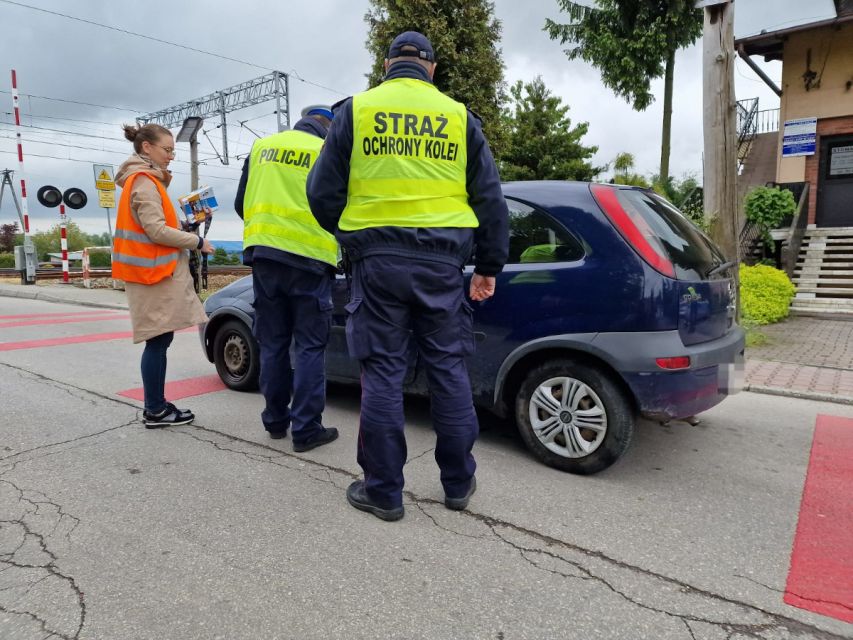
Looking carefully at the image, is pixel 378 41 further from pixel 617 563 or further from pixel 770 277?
pixel 617 563

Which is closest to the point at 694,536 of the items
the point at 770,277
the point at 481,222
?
the point at 481,222

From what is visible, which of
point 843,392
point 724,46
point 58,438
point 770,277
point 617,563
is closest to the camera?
point 617,563

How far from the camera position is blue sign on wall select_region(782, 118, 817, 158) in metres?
12.9

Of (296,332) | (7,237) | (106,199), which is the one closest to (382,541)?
(296,332)

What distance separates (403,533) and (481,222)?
1379 mm

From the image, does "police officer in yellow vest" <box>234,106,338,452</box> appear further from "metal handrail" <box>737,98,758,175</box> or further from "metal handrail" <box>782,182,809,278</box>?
"metal handrail" <box>737,98,758,175</box>

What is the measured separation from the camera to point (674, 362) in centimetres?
285

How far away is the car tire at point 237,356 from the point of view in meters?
4.57

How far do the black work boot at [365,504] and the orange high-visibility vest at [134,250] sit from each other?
1.91 metres

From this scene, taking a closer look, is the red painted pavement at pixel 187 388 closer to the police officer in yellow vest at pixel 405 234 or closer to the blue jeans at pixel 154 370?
the blue jeans at pixel 154 370

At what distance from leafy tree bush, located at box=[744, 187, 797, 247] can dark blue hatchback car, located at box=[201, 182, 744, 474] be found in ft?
29.4

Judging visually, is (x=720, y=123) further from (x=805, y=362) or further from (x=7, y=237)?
(x=7, y=237)

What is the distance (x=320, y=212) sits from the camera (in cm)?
254

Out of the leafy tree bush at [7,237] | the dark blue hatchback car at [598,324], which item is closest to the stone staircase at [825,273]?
the dark blue hatchback car at [598,324]
